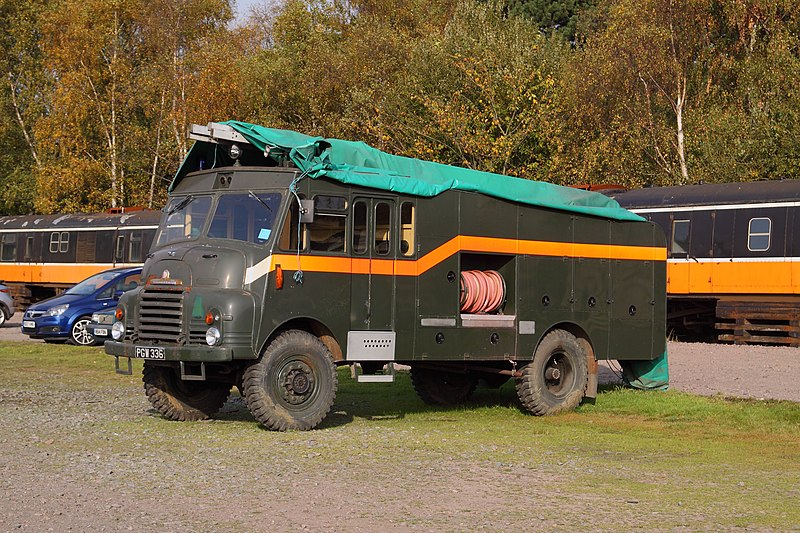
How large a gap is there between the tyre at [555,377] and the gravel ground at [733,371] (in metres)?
2.86

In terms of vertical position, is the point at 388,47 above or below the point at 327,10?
below

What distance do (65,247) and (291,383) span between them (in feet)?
108

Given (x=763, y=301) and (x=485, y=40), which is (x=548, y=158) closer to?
(x=485, y=40)

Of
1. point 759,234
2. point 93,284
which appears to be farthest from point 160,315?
point 759,234

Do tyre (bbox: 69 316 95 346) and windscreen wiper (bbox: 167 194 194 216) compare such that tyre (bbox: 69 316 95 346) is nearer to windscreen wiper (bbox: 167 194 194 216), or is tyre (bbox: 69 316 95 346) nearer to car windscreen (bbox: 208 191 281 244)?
windscreen wiper (bbox: 167 194 194 216)

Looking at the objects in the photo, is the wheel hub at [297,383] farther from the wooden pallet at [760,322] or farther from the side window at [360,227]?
the wooden pallet at [760,322]

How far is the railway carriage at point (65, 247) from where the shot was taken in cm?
4000

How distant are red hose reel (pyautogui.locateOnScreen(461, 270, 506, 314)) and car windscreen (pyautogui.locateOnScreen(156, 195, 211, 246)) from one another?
10.8 feet

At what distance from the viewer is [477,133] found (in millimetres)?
37531

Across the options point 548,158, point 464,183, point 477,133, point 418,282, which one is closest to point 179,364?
point 418,282

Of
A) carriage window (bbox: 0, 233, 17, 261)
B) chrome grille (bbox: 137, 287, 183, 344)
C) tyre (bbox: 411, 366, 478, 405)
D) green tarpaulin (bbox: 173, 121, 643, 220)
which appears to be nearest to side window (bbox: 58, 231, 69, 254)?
carriage window (bbox: 0, 233, 17, 261)

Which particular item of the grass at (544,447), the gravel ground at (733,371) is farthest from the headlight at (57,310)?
the gravel ground at (733,371)

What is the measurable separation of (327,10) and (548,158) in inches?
942

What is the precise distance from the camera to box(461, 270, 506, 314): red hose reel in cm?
1367
